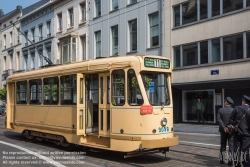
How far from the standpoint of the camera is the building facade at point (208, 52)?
67.5 feet

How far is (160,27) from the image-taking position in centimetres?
2572

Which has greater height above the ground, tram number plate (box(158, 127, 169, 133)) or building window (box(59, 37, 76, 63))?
building window (box(59, 37, 76, 63))

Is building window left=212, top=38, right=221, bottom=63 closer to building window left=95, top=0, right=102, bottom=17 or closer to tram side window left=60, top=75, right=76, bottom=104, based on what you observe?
tram side window left=60, top=75, right=76, bottom=104

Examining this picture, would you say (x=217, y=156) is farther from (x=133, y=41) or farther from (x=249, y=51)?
(x=133, y=41)

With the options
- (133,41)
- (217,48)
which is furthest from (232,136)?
(133,41)

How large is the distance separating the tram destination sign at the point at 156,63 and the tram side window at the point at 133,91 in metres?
0.49

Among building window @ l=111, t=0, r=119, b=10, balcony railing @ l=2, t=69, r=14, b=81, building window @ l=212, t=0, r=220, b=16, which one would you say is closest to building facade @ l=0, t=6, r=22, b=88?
balcony railing @ l=2, t=69, r=14, b=81

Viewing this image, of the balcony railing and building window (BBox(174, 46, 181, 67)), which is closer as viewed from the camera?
building window (BBox(174, 46, 181, 67))

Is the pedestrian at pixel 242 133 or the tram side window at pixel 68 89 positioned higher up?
the tram side window at pixel 68 89

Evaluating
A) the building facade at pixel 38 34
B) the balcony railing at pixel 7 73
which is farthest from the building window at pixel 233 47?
the balcony railing at pixel 7 73

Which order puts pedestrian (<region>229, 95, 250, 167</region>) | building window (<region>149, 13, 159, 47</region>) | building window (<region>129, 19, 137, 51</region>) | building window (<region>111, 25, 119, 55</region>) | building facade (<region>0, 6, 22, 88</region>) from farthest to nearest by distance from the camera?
building facade (<region>0, 6, 22, 88</region>)
building window (<region>111, 25, 119, 55</region>)
building window (<region>129, 19, 137, 51</region>)
building window (<region>149, 13, 159, 47</region>)
pedestrian (<region>229, 95, 250, 167</region>)

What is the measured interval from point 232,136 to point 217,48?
1419cm

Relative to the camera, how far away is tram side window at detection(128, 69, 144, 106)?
9.44 meters

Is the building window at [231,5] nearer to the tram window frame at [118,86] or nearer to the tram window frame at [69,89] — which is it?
the tram window frame at [69,89]
